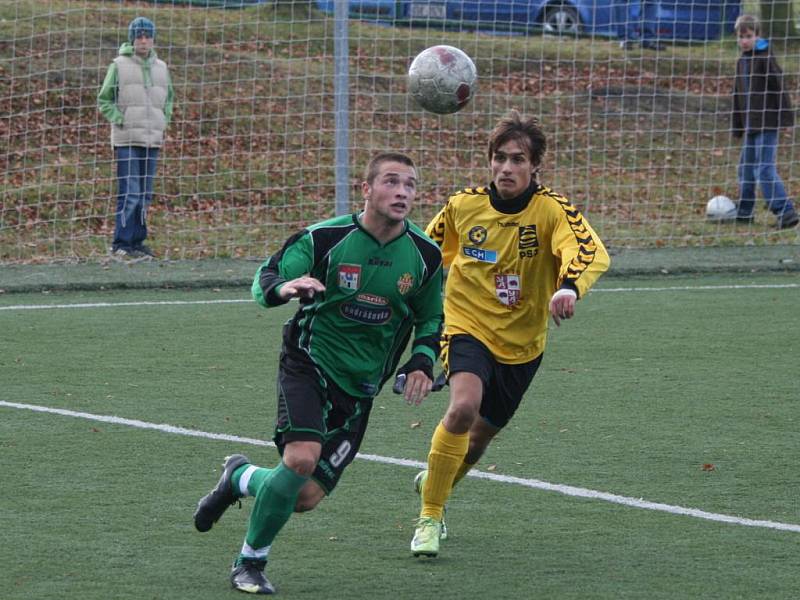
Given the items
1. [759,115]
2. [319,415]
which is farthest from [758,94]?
[319,415]

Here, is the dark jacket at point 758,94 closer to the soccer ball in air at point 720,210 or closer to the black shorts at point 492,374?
the soccer ball in air at point 720,210

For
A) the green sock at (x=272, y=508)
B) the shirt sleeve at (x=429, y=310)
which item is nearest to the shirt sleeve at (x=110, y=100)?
the shirt sleeve at (x=429, y=310)

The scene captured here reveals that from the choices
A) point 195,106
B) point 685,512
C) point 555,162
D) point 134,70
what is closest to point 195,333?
point 134,70

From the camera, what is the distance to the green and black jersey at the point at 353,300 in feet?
16.9

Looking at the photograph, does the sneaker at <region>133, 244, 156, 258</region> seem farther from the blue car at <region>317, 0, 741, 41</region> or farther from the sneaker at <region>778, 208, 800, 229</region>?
the sneaker at <region>778, 208, 800, 229</region>

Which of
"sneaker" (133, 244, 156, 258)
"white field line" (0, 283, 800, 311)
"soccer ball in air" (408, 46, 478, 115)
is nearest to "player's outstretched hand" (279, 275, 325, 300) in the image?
"soccer ball in air" (408, 46, 478, 115)

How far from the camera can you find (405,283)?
523cm

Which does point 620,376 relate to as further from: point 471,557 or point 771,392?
point 471,557

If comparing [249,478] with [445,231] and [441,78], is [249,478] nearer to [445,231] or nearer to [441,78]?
[445,231]

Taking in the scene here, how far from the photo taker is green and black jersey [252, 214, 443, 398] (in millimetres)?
5141

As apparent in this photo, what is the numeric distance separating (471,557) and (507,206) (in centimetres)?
144

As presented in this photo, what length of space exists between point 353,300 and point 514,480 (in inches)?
62.9

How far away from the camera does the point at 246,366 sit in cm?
898

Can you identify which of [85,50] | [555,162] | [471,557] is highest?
[85,50]
